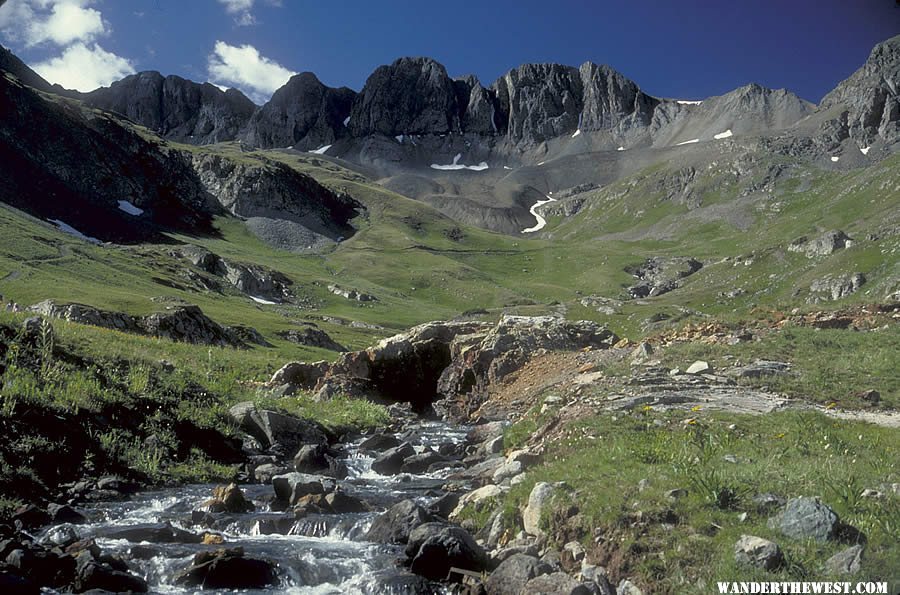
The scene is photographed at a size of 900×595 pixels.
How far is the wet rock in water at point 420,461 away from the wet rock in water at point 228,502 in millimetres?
7721

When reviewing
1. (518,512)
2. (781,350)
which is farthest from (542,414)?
(781,350)

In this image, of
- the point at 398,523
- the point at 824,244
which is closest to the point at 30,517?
the point at 398,523

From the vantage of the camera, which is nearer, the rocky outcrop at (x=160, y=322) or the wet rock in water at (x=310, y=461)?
the wet rock in water at (x=310, y=461)

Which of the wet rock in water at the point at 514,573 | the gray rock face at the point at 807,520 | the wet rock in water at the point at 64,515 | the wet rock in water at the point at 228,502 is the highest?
the gray rock face at the point at 807,520

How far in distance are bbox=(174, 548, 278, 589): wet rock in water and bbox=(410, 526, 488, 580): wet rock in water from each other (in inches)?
134

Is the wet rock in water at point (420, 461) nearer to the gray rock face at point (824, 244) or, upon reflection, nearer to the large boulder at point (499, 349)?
the large boulder at point (499, 349)

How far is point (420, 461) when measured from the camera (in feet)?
83.6

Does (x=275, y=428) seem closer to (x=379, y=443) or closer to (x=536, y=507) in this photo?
(x=379, y=443)

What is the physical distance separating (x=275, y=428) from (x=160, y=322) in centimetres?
5557

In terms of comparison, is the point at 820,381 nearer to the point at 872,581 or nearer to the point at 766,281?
the point at 872,581

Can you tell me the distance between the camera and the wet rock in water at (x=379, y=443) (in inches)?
1137

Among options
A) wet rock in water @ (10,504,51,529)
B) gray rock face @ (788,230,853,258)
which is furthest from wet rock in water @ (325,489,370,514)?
gray rock face @ (788,230,853,258)

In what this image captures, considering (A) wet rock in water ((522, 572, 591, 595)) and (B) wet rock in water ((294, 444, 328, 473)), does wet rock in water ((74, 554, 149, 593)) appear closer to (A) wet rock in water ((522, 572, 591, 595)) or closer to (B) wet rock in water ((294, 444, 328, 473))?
(A) wet rock in water ((522, 572, 591, 595))

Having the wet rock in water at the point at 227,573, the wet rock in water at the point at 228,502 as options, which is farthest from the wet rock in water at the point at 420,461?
the wet rock in water at the point at 227,573
